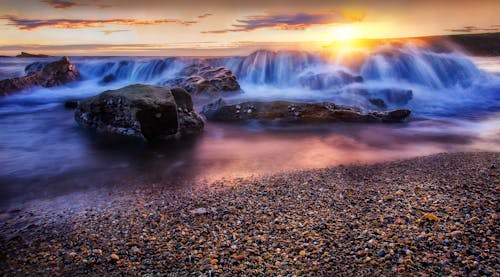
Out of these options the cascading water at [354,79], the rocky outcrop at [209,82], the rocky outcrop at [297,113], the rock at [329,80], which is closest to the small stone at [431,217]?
the rocky outcrop at [297,113]

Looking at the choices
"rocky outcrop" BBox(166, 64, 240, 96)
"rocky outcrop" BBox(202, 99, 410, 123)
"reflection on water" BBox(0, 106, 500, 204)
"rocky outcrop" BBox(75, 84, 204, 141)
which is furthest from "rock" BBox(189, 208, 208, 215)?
"rocky outcrop" BBox(166, 64, 240, 96)

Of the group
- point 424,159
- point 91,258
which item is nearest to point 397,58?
point 424,159

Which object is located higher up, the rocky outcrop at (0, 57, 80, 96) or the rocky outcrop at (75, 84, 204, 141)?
the rocky outcrop at (0, 57, 80, 96)

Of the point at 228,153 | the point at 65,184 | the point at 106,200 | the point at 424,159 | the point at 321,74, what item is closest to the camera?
the point at 106,200

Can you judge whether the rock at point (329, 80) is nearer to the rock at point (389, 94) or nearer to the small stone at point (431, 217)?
the rock at point (389, 94)

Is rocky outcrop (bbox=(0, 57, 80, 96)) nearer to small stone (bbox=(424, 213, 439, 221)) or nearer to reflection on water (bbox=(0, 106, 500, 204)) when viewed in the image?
reflection on water (bbox=(0, 106, 500, 204))

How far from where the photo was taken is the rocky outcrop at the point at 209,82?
16234 millimetres

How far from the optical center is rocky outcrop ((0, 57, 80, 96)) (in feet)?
55.2

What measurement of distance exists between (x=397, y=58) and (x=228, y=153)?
14483mm

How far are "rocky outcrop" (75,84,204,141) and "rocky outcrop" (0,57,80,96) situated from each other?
9.34 metres

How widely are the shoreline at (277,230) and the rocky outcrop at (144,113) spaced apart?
342 centimetres

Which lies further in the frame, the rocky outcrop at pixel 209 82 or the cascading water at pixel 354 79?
the rocky outcrop at pixel 209 82

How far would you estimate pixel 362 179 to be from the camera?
18.2ft

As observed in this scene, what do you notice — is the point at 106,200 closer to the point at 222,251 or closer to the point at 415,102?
the point at 222,251
